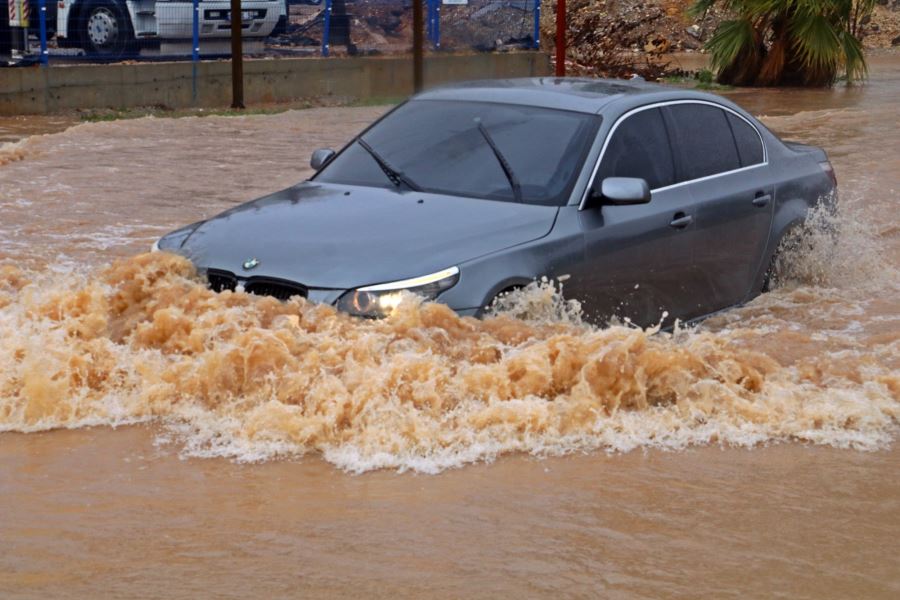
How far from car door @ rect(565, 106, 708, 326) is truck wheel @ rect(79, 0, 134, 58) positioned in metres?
15.4

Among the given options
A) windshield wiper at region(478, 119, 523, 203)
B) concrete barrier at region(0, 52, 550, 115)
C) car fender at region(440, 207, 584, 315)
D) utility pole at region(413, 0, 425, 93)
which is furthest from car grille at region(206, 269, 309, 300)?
utility pole at region(413, 0, 425, 93)

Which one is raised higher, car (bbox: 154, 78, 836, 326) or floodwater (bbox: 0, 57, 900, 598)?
car (bbox: 154, 78, 836, 326)

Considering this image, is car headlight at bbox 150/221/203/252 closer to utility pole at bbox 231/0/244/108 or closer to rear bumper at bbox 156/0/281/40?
utility pole at bbox 231/0/244/108

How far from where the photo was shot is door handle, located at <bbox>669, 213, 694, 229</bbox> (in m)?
7.62

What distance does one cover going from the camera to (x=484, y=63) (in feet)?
88.3

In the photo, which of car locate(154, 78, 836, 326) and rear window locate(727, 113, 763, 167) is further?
rear window locate(727, 113, 763, 167)

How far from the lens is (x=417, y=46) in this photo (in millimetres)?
24109

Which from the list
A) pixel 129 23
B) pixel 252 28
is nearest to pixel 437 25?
pixel 252 28

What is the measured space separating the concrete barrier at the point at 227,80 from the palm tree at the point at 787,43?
3.63m

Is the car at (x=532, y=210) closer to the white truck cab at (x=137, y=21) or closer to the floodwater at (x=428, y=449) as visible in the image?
the floodwater at (x=428, y=449)

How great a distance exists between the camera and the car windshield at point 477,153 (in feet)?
23.8

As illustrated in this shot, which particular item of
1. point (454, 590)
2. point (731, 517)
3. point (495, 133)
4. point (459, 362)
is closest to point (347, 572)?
point (454, 590)

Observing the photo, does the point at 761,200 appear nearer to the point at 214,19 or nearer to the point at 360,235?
the point at 360,235

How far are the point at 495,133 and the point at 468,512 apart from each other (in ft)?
9.73
